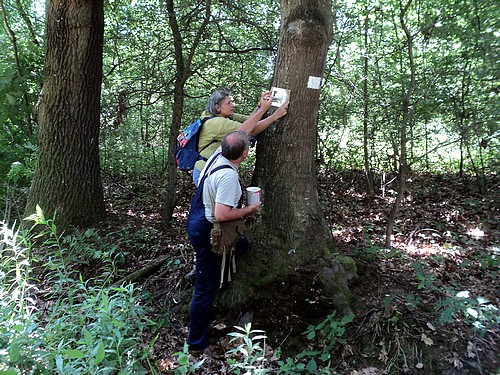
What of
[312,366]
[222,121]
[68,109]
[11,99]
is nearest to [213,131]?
[222,121]

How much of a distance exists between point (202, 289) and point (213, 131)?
1579 mm

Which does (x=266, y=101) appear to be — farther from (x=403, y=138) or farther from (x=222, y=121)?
(x=403, y=138)

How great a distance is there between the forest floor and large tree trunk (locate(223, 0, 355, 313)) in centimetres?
17

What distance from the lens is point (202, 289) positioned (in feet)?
11.3

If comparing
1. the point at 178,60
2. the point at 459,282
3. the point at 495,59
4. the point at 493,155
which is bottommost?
the point at 459,282

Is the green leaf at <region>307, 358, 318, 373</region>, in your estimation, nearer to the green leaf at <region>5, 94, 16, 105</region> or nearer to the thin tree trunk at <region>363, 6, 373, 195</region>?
the thin tree trunk at <region>363, 6, 373, 195</region>

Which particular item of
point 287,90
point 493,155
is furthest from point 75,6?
point 493,155

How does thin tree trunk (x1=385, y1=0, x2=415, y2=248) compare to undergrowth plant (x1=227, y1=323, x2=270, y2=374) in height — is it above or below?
above

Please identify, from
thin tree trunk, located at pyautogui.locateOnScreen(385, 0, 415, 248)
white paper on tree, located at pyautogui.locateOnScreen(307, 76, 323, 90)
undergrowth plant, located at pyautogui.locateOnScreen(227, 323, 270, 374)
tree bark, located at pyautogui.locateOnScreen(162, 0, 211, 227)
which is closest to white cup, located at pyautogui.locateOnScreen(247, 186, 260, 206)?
undergrowth plant, located at pyautogui.locateOnScreen(227, 323, 270, 374)

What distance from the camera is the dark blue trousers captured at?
11.0ft

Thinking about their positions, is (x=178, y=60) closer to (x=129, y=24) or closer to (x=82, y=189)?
(x=129, y=24)

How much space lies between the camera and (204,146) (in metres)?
3.77

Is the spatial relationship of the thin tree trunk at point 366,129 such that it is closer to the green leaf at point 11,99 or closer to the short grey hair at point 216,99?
the short grey hair at point 216,99

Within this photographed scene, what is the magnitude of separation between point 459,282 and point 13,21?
398 inches
